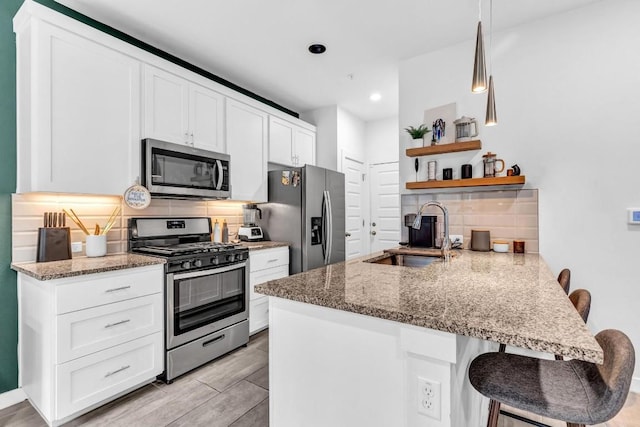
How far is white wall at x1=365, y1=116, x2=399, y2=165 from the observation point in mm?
4871

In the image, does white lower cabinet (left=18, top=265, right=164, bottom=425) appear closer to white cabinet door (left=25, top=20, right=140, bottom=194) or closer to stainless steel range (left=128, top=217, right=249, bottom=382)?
stainless steel range (left=128, top=217, right=249, bottom=382)

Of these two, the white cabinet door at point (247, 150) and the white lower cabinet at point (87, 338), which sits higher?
the white cabinet door at point (247, 150)

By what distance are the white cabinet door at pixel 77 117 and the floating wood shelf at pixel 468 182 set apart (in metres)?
2.40

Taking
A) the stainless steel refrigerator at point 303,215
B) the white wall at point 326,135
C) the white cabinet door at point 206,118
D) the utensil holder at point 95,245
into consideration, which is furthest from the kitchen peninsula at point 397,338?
the white wall at point 326,135

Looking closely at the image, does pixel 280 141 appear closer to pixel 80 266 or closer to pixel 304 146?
pixel 304 146

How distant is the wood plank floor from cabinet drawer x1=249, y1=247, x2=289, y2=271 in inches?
37.8

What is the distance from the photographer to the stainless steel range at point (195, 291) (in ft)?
7.64

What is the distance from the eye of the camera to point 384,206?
197 inches

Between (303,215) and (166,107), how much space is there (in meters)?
1.63

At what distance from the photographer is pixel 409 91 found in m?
3.11

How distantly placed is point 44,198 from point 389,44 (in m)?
3.02

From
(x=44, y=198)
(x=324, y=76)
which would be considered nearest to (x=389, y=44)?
(x=324, y=76)

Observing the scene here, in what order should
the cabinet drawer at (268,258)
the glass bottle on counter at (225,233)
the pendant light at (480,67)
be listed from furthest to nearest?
the glass bottle on counter at (225,233) < the cabinet drawer at (268,258) < the pendant light at (480,67)

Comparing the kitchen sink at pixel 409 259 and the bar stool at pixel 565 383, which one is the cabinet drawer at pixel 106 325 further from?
the bar stool at pixel 565 383
